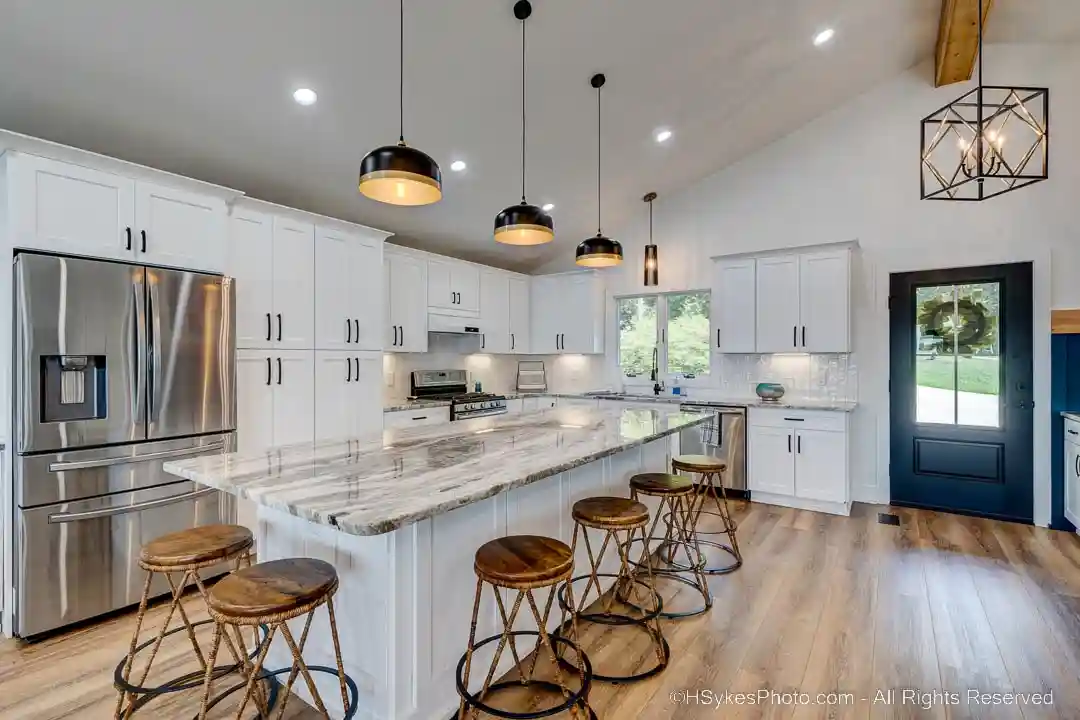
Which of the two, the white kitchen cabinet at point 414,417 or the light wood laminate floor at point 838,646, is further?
the white kitchen cabinet at point 414,417

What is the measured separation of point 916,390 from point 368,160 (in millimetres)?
4966

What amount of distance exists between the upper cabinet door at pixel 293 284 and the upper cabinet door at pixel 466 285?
1.81 meters

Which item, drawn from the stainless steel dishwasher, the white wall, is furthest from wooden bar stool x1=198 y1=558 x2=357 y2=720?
the white wall

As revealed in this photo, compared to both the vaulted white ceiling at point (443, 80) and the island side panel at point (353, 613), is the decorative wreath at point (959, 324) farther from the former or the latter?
the island side panel at point (353, 613)

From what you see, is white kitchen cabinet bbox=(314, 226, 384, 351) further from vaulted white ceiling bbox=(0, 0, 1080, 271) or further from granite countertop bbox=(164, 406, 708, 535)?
granite countertop bbox=(164, 406, 708, 535)

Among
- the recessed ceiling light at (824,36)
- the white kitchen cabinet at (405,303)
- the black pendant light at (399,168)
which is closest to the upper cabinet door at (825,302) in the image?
the recessed ceiling light at (824,36)

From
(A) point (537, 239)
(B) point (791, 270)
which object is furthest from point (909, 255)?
(A) point (537, 239)

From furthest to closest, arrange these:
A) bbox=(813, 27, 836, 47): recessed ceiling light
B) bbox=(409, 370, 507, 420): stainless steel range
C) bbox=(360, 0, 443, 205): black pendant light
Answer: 1. bbox=(409, 370, 507, 420): stainless steel range
2. bbox=(813, 27, 836, 47): recessed ceiling light
3. bbox=(360, 0, 443, 205): black pendant light

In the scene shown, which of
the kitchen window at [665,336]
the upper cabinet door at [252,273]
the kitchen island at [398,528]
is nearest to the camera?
the kitchen island at [398,528]

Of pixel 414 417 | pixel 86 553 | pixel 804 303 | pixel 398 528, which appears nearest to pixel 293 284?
pixel 414 417

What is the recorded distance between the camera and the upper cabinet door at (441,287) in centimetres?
531

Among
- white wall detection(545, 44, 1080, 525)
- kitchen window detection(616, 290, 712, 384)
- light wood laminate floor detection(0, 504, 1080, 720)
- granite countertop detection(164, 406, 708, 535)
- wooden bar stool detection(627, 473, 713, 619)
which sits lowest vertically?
light wood laminate floor detection(0, 504, 1080, 720)

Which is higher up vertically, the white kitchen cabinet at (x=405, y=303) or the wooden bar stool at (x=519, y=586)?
the white kitchen cabinet at (x=405, y=303)

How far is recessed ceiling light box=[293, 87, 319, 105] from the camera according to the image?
3164mm
